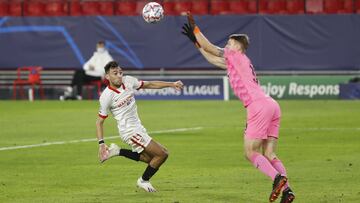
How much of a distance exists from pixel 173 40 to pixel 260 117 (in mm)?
27887

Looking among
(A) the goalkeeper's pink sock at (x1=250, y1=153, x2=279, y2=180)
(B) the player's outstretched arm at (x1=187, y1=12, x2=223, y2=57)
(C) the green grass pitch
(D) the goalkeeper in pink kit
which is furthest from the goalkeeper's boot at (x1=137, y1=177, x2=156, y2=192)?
(B) the player's outstretched arm at (x1=187, y1=12, x2=223, y2=57)

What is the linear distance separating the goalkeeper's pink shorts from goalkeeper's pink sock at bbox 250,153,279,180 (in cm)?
25

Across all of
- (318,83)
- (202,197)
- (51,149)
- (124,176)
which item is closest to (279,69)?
(318,83)

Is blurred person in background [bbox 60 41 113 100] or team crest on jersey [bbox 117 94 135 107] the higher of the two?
team crest on jersey [bbox 117 94 135 107]

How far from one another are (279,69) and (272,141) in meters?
26.5

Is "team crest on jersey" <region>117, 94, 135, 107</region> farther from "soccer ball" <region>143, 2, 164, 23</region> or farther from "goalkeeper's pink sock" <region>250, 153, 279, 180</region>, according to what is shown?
"soccer ball" <region>143, 2, 164, 23</region>

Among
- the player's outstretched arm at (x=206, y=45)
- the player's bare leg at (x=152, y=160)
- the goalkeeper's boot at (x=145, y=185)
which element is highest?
the player's outstretched arm at (x=206, y=45)

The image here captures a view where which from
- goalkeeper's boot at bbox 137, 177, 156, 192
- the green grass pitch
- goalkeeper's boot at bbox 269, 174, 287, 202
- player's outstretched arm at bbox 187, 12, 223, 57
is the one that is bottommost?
the green grass pitch

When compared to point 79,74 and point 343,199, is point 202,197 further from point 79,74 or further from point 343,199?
point 79,74

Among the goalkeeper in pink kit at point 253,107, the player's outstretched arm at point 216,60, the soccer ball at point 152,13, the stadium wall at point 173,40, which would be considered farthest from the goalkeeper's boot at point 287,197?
the stadium wall at point 173,40

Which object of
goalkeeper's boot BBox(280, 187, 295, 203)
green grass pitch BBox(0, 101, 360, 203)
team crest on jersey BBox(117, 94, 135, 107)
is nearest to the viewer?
goalkeeper's boot BBox(280, 187, 295, 203)

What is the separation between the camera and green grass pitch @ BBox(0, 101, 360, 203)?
13859 mm

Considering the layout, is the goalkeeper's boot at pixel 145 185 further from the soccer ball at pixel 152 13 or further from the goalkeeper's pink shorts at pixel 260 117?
the soccer ball at pixel 152 13

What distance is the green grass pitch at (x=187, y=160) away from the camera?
13859 mm
